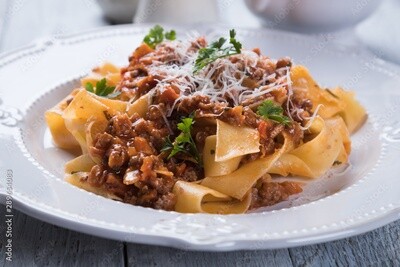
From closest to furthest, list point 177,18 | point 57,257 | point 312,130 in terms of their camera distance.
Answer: point 57,257 < point 312,130 < point 177,18

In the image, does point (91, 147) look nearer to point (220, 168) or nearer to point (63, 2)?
point (220, 168)

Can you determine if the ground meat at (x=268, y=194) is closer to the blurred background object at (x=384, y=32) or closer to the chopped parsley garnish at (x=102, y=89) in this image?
the chopped parsley garnish at (x=102, y=89)

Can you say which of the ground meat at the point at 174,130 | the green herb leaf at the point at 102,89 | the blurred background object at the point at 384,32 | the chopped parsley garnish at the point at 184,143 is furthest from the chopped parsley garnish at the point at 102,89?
the blurred background object at the point at 384,32

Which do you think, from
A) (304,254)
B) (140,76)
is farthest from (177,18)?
(304,254)

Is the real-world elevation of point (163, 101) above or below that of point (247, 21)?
above

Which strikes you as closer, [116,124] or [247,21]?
[116,124]

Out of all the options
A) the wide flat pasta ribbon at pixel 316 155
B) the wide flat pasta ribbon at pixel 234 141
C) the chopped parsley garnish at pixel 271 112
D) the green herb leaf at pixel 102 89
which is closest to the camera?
the wide flat pasta ribbon at pixel 234 141

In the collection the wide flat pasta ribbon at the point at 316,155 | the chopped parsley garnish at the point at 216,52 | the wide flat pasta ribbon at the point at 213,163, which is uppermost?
the chopped parsley garnish at the point at 216,52
